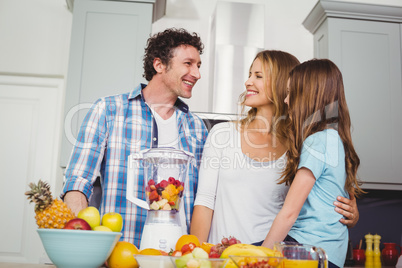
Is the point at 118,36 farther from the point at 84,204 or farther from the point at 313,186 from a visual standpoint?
the point at 313,186

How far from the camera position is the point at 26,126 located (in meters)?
3.10

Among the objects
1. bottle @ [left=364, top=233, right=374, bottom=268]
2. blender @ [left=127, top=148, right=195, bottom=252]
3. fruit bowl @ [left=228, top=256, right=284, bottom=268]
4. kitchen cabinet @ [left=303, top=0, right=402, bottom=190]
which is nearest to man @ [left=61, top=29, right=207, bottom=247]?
blender @ [left=127, top=148, right=195, bottom=252]

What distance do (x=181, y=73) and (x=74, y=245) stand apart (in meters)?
1.29

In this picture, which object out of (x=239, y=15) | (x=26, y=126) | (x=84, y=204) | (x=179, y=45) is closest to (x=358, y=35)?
(x=239, y=15)

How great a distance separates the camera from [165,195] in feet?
3.34

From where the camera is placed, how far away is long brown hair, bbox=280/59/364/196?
1.33 m

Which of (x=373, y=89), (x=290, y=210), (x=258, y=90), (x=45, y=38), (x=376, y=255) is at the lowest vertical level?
(x=376, y=255)

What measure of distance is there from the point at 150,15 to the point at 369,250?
1.98 metres

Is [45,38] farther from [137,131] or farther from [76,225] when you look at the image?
[76,225]

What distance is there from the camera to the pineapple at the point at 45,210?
83 centimetres

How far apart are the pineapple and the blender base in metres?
0.23

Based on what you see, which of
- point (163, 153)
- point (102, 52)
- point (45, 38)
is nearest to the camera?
point (163, 153)

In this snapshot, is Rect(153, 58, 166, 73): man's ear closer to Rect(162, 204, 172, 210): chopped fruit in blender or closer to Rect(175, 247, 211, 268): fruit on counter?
Rect(162, 204, 172, 210): chopped fruit in blender

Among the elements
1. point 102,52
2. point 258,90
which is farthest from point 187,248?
point 102,52
